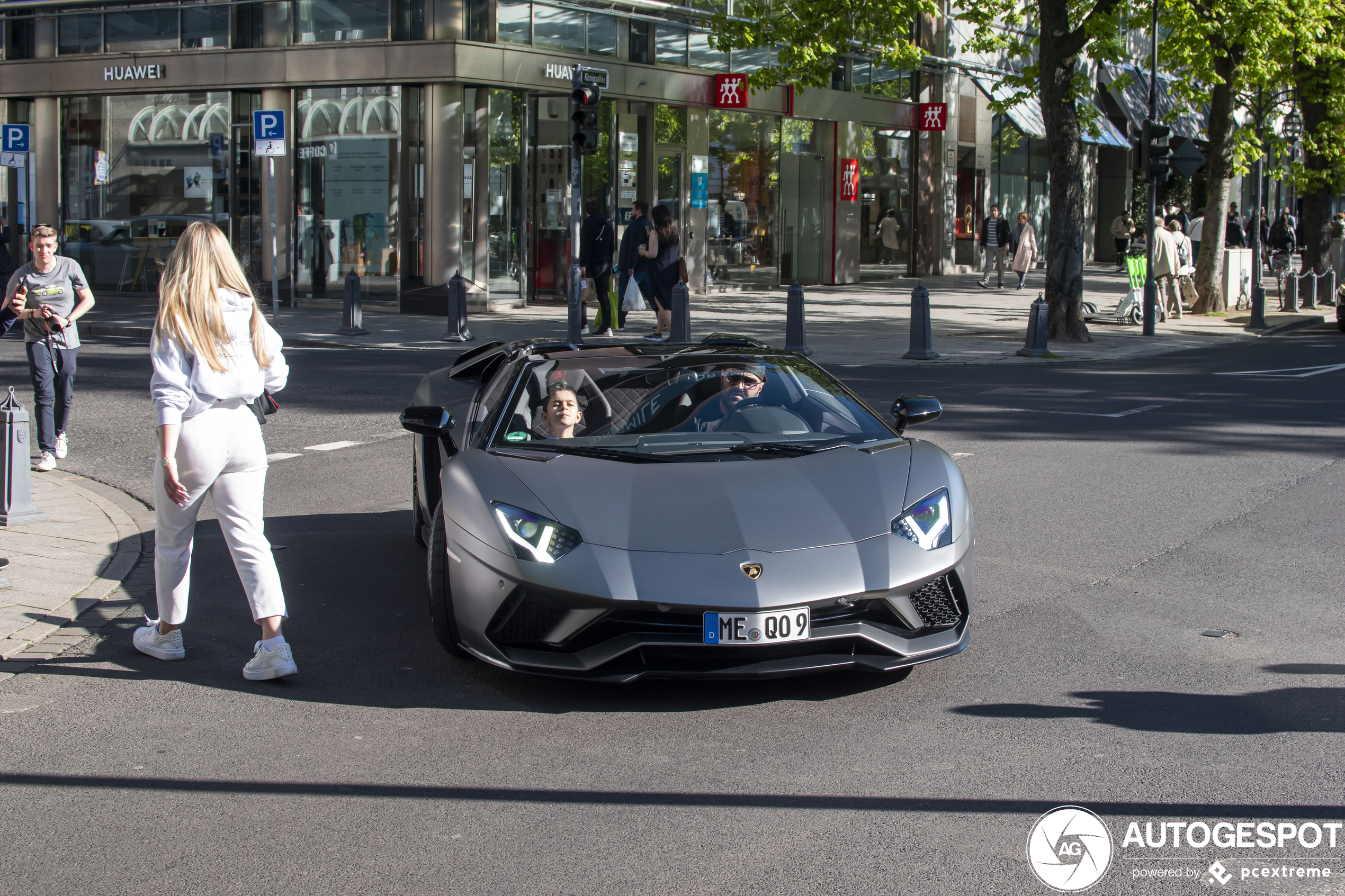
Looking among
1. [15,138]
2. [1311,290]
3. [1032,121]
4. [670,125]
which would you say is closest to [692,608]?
[15,138]

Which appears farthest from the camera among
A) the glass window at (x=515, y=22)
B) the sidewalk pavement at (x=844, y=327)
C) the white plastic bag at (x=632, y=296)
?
the glass window at (x=515, y=22)

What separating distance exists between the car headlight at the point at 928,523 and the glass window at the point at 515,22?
2058 cm

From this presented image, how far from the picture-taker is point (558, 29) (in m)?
25.0

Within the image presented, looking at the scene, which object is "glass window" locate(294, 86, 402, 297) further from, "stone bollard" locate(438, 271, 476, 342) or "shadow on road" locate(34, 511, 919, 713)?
"shadow on road" locate(34, 511, 919, 713)

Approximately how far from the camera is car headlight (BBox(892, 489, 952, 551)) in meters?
4.99

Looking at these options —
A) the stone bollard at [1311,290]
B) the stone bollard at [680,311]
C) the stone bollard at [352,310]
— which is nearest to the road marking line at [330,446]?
the stone bollard at [680,311]

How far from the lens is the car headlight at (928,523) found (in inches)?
197

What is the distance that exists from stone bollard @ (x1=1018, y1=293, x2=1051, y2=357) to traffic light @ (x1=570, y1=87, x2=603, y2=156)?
6.29 meters

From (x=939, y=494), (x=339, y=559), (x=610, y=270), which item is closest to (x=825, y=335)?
(x=610, y=270)

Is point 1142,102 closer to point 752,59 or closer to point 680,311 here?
point 752,59

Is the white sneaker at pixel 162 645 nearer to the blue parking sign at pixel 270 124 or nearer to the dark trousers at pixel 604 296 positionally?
the dark trousers at pixel 604 296

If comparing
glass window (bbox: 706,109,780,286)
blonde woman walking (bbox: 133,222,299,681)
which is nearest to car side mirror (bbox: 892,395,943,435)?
blonde woman walking (bbox: 133,222,299,681)

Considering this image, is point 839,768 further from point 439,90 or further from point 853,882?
point 439,90

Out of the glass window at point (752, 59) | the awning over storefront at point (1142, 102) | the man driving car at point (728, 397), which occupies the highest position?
the awning over storefront at point (1142, 102)
